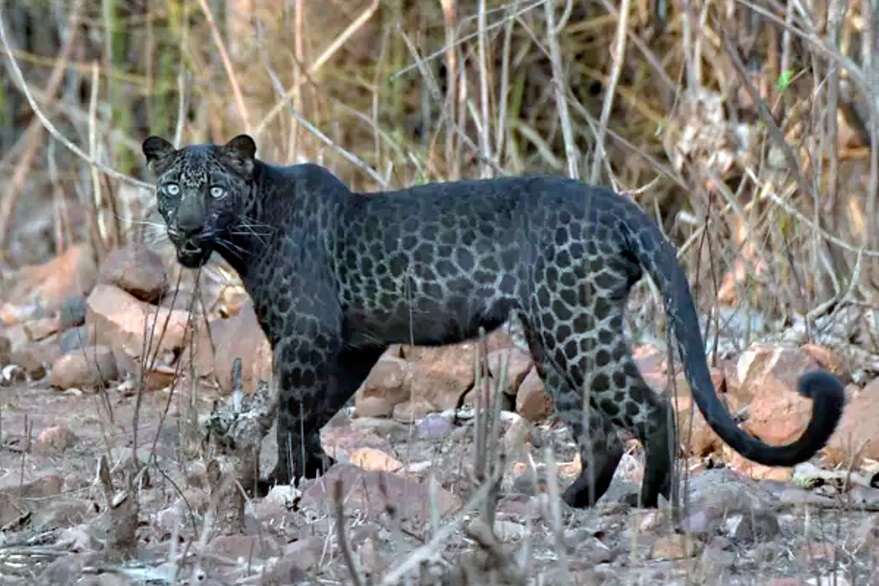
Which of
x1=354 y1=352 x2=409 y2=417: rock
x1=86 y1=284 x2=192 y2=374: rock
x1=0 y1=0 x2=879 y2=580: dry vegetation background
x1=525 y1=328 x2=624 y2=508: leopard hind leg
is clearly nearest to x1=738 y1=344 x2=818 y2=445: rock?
x1=0 y1=0 x2=879 y2=580: dry vegetation background

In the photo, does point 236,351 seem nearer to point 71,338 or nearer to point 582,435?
point 71,338

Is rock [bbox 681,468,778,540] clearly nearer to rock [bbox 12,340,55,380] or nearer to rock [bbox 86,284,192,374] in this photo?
rock [bbox 86,284,192,374]

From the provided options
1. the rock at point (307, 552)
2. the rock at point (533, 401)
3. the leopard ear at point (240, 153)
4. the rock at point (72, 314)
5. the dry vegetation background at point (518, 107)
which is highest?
the dry vegetation background at point (518, 107)

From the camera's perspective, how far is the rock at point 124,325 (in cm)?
860

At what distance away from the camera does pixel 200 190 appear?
20.1 feet

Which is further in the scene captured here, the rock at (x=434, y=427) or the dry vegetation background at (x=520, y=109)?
the dry vegetation background at (x=520, y=109)

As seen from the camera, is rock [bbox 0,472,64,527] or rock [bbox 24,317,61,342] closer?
rock [bbox 0,472,64,527]

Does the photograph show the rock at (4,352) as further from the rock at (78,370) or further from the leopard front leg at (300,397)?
the leopard front leg at (300,397)

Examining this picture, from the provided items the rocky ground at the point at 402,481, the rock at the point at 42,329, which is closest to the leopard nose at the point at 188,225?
the rocky ground at the point at 402,481

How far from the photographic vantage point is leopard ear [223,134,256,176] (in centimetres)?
628

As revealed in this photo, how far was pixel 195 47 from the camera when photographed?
539 inches

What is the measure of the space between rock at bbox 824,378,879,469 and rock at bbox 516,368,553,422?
1.39 meters

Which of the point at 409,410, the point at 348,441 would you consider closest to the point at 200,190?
the point at 348,441

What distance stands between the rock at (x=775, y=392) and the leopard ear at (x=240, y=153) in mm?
2157
